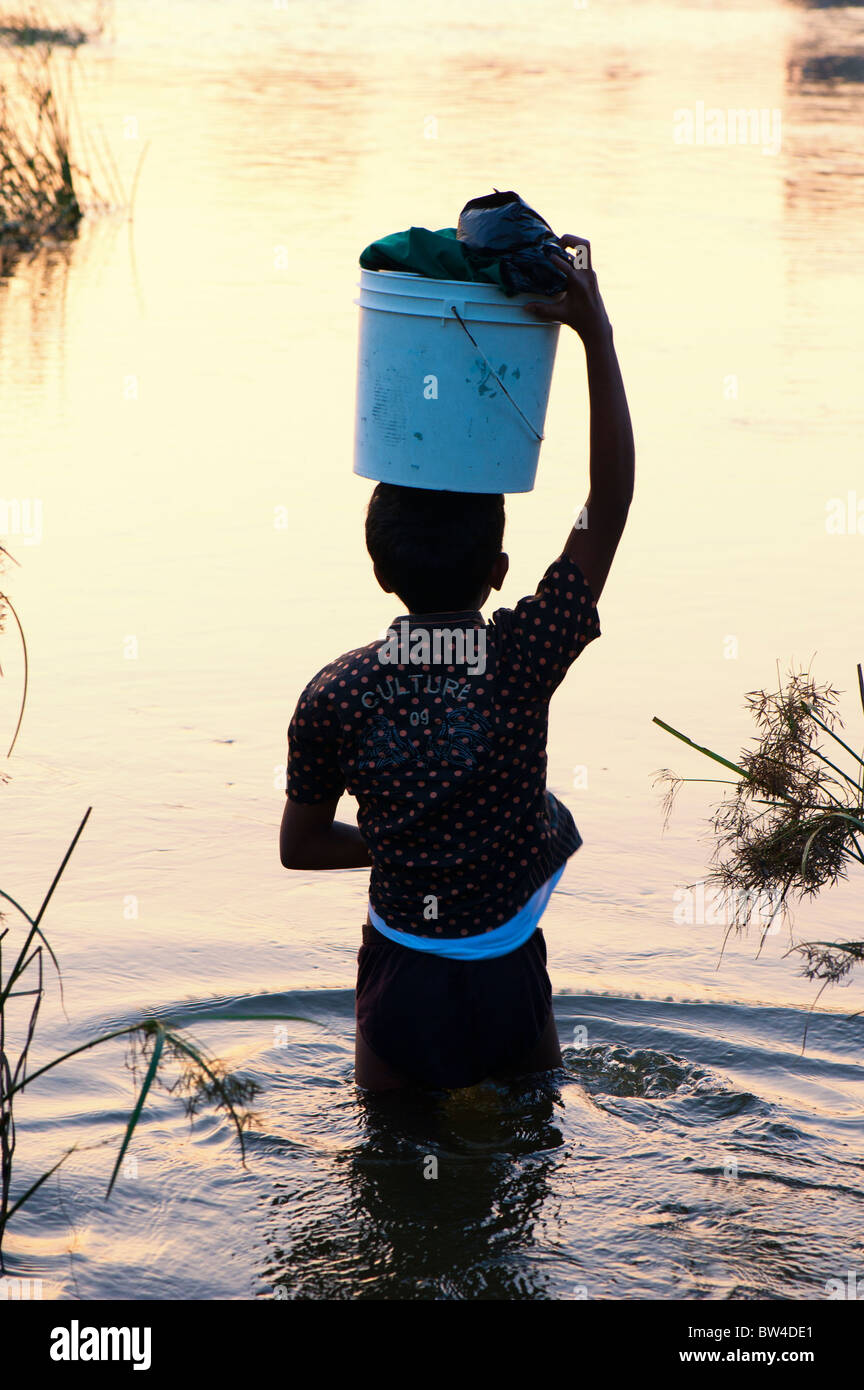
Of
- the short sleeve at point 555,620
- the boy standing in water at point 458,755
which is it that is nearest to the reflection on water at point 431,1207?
the boy standing in water at point 458,755

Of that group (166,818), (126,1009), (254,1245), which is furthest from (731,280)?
(254,1245)

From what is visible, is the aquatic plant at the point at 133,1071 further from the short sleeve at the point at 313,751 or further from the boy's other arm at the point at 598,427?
the boy's other arm at the point at 598,427

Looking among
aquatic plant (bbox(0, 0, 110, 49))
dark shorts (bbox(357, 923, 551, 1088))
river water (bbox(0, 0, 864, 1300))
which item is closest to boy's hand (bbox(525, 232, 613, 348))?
dark shorts (bbox(357, 923, 551, 1088))

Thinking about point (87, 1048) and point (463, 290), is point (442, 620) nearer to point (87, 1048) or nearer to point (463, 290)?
point (463, 290)

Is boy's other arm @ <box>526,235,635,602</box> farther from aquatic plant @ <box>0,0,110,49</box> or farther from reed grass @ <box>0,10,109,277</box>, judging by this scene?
aquatic plant @ <box>0,0,110,49</box>

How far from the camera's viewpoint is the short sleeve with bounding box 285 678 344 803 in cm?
263

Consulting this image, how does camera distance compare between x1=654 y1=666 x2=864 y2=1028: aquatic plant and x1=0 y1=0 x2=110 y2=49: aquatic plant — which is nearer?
x1=654 y1=666 x2=864 y2=1028: aquatic plant

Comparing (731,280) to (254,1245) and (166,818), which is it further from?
(254,1245)

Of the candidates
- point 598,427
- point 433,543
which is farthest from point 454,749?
point 598,427

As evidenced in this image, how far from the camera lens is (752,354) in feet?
27.3

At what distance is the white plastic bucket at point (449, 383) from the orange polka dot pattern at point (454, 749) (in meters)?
0.22

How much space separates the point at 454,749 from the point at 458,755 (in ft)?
0.04

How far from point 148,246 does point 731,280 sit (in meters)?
3.64
